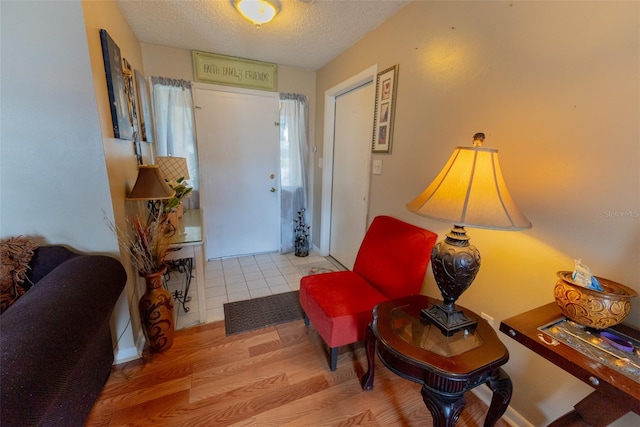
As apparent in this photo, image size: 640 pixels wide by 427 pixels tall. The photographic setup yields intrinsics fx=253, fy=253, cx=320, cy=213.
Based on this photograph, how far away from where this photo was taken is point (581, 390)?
3.24 ft

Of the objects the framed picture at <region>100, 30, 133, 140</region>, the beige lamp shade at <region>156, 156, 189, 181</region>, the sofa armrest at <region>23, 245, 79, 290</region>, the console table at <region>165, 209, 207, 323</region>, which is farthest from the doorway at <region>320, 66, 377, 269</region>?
the sofa armrest at <region>23, 245, 79, 290</region>

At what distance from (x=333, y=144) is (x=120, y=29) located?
6.54ft

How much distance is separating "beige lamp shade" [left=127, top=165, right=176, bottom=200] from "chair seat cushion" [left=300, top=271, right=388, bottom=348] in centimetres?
108

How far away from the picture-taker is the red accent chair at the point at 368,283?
1.44 m

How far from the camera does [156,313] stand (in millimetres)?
1567

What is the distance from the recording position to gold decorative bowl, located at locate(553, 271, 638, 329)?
757 millimetres

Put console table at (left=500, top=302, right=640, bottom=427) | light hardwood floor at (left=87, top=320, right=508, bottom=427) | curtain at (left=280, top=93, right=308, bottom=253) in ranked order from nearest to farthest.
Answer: console table at (left=500, top=302, right=640, bottom=427) < light hardwood floor at (left=87, top=320, right=508, bottom=427) < curtain at (left=280, top=93, right=308, bottom=253)

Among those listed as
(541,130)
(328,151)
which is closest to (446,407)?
(541,130)

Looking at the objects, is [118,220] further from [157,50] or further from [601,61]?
[601,61]

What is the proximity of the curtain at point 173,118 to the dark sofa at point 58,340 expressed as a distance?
5.64 feet

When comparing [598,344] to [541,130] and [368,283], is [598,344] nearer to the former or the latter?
[541,130]

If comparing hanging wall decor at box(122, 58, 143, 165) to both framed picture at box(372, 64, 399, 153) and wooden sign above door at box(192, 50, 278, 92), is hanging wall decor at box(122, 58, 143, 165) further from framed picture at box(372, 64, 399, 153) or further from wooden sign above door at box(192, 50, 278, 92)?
framed picture at box(372, 64, 399, 153)

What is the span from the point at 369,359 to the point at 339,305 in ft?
1.04

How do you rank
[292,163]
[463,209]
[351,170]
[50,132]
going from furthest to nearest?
[292,163] < [351,170] < [50,132] < [463,209]
